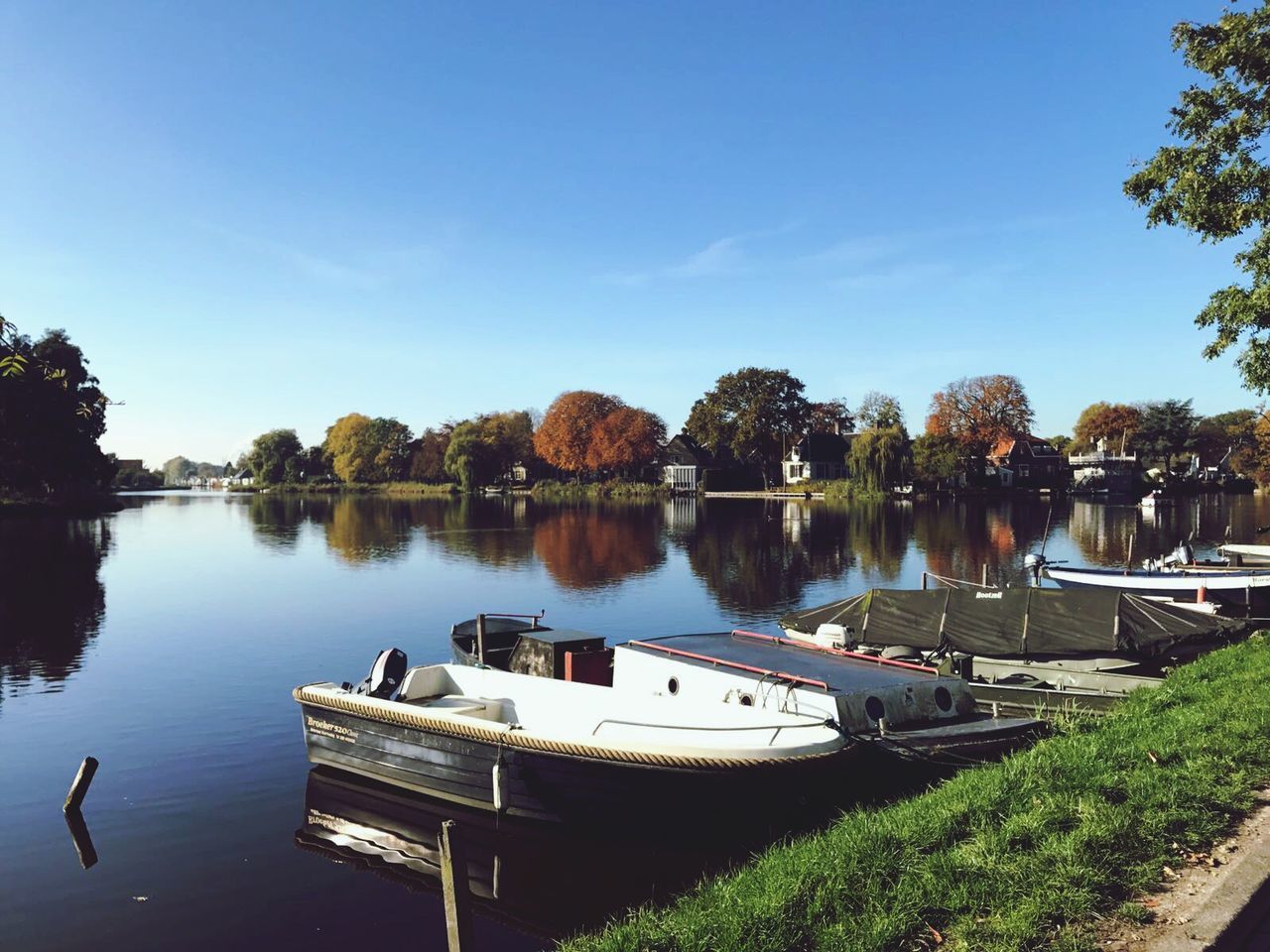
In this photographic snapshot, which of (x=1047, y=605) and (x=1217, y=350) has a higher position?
(x=1217, y=350)

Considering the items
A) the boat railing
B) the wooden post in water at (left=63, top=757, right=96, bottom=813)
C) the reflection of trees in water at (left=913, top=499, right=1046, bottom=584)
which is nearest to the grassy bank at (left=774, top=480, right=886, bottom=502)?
the reflection of trees in water at (left=913, top=499, right=1046, bottom=584)

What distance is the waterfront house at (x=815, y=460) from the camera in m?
130

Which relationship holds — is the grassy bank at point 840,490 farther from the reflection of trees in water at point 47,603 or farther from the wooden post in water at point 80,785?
the wooden post in water at point 80,785

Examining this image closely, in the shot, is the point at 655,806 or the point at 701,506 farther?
the point at 701,506

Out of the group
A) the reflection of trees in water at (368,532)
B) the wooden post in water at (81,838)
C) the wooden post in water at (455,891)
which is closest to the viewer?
the wooden post in water at (455,891)

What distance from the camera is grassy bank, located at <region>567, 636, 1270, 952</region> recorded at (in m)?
6.09

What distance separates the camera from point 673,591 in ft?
132

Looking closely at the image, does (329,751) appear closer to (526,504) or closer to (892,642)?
(892,642)

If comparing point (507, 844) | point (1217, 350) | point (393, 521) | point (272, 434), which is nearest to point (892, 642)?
point (1217, 350)

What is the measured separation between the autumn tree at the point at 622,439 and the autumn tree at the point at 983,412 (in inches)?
1675

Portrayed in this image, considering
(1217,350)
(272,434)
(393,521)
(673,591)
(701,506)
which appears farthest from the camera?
(272,434)

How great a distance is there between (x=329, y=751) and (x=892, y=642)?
12699 millimetres

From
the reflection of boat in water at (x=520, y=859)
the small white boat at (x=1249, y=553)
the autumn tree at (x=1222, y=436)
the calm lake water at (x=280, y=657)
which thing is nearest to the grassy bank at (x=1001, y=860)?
the reflection of boat in water at (x=520, y=859)

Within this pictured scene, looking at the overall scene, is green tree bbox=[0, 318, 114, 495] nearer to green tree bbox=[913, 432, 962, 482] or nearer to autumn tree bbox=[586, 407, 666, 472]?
autumn tree bbox=[586, 407, 666, 472]
